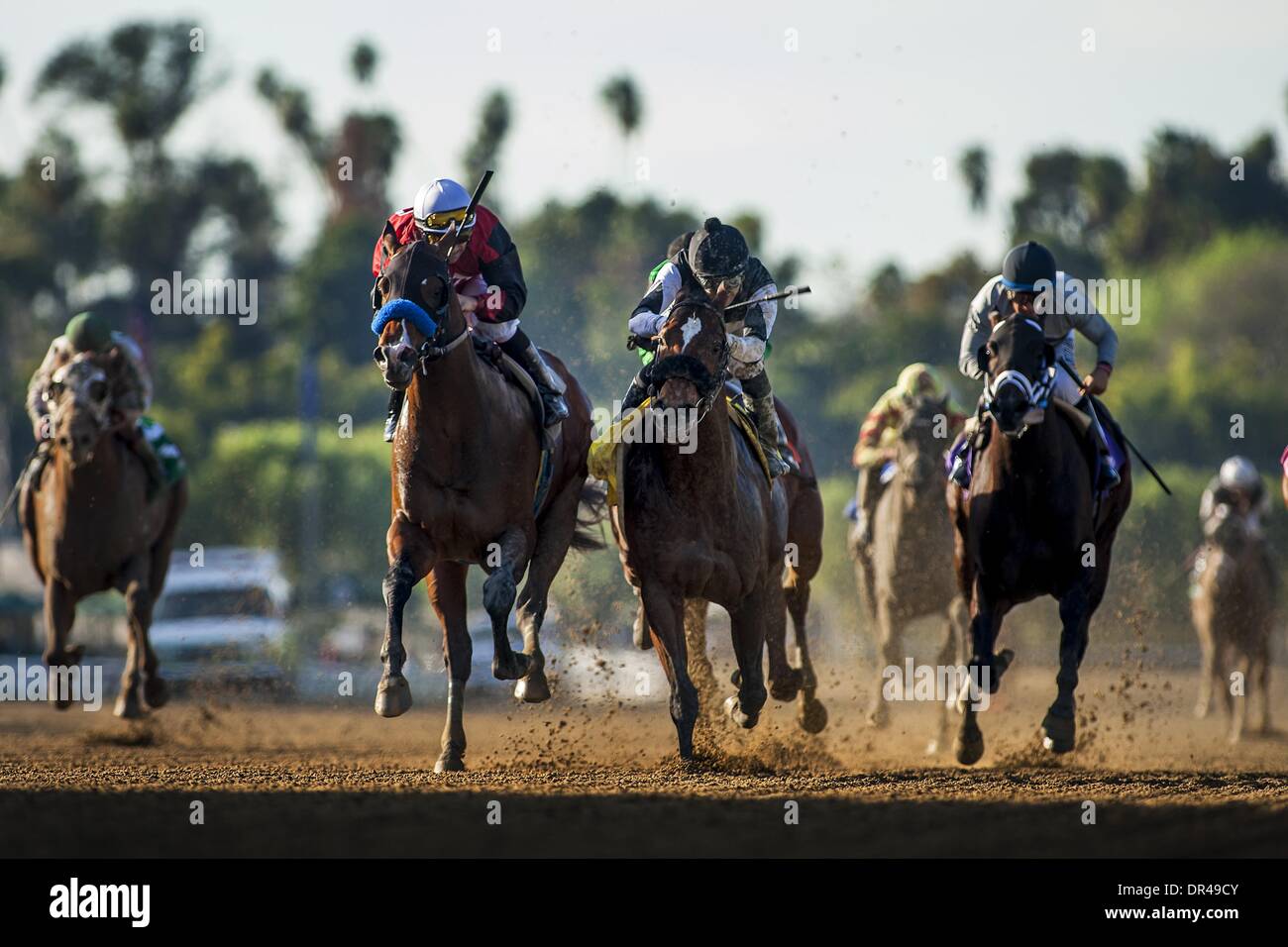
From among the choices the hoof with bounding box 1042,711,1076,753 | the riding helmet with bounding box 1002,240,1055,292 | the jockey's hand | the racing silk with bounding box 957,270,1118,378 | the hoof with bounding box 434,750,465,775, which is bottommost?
the hoof with bounding box 434,750,465,775

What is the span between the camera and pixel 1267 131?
76.0 m

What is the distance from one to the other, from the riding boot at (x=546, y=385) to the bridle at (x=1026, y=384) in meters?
2.54

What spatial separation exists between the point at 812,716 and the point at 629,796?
4191 mm

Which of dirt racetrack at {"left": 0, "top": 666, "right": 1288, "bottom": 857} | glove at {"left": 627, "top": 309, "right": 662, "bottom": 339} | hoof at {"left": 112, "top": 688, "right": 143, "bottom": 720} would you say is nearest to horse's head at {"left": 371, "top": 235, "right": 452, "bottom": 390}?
glove at {"left": 627, "top": 309, "right": 662, "bottom": 339}

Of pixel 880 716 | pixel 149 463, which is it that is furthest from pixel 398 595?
pixel 880 716

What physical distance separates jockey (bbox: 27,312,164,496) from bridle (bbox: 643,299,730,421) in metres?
6.21

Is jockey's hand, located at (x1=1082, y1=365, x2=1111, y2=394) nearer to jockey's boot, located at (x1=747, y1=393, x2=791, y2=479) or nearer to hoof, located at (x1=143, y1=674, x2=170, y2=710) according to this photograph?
jockey's boot, located at (x1=747, y1=393, x2=791, y2=479)

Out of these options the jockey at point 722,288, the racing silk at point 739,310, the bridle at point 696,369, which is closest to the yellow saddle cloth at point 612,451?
the jockey at point 722,288

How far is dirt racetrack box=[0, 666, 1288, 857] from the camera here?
9125mm

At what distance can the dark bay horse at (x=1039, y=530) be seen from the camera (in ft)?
40.0

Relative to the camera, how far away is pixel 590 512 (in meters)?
14.0

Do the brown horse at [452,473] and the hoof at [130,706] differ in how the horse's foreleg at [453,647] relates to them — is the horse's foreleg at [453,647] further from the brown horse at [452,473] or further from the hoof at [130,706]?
the hoof at [130,706]
